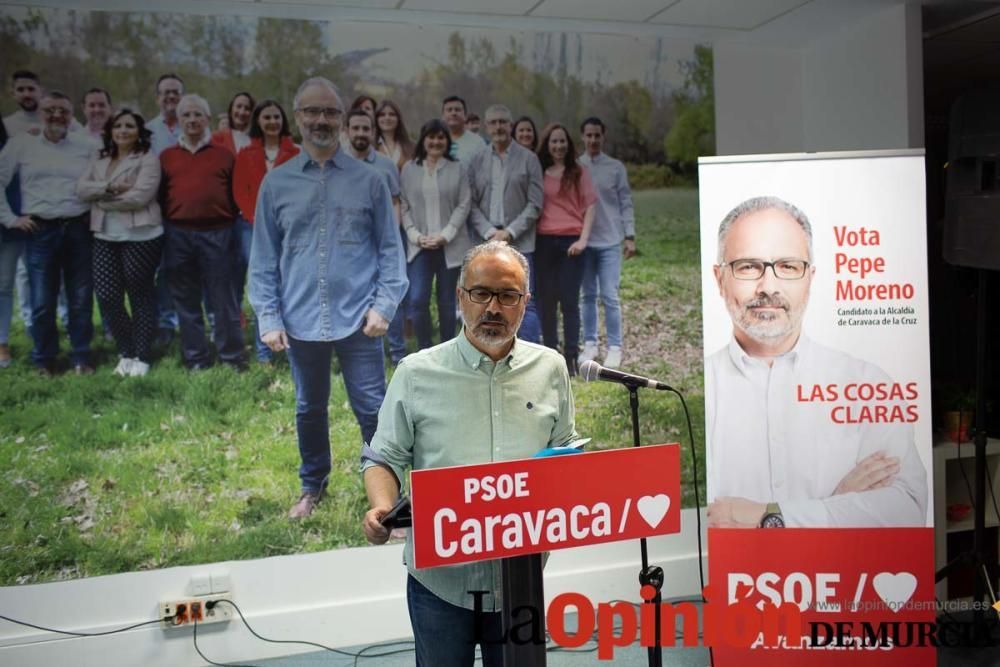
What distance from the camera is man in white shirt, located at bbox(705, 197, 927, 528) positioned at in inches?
→ 118

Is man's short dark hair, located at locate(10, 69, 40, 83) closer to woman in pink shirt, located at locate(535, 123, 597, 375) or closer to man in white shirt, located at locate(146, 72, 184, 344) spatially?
man in white shirt, located at locate(146, 72, 184, 344)

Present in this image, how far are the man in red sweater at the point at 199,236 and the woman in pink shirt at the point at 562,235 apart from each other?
1419 mm

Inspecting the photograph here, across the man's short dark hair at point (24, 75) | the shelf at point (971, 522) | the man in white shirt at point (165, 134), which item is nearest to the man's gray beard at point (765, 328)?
the shelf at point (971, 522)

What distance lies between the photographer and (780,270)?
300 centimetres

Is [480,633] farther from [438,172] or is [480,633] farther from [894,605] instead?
[438,172]

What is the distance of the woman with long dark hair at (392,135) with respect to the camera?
379 centimetres

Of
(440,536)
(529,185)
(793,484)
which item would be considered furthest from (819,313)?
(440,536)

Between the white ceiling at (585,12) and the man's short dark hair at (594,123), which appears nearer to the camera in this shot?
the white ceiling at (585,12)

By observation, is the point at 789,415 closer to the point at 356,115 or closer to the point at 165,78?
the point at 356,115

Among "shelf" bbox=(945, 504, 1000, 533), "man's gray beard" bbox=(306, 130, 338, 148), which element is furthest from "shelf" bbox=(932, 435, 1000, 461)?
A: "man's gray beard" bbox=(306, 130, 338, 148)

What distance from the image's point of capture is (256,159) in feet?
11.9

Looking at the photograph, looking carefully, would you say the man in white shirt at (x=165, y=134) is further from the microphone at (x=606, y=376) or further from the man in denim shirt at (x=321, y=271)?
the microphone at (x=606, y=376)

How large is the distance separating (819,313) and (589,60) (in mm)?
1790

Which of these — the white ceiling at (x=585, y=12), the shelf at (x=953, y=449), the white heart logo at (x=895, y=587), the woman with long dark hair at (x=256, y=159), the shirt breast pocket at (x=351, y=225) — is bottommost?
the white heart logo at (x=895, y=587)
